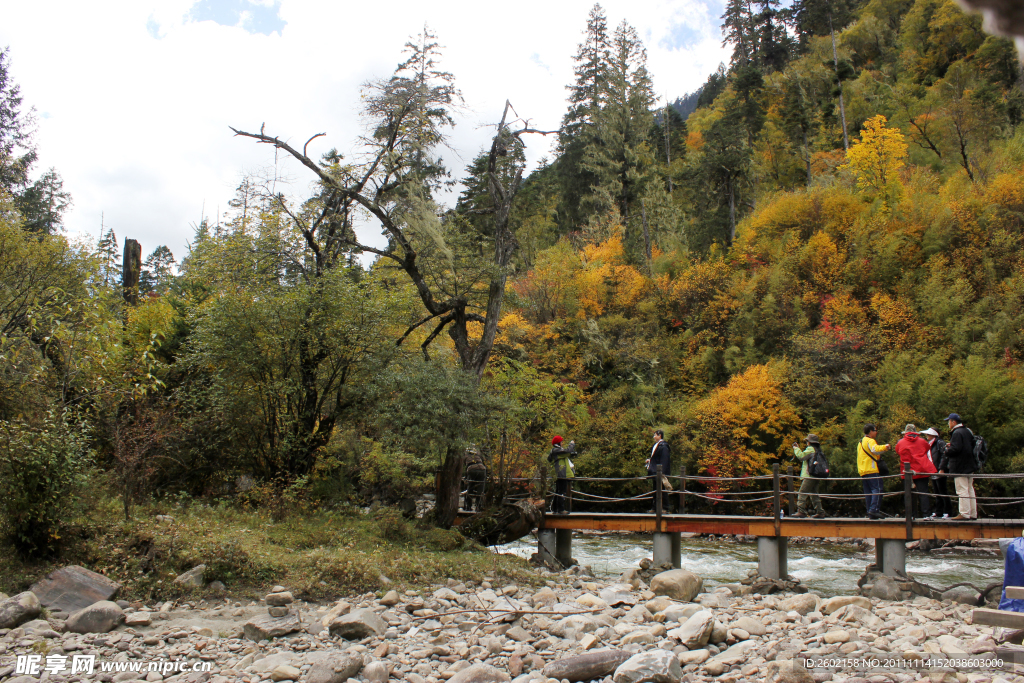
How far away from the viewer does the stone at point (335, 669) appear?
20.5ft

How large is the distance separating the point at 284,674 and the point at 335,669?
0.50m

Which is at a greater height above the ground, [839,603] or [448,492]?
[448,492]

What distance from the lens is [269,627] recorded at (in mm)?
7512

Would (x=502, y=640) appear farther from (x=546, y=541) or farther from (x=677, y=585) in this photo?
(x=546, y=541)

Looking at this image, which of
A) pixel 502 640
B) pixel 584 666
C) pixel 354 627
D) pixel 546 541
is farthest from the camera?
pixel 546 541

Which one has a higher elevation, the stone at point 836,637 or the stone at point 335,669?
the stone at point 335,669

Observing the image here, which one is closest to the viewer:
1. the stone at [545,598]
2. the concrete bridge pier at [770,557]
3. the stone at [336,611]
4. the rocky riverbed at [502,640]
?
the rocky riverbed at [502,640]

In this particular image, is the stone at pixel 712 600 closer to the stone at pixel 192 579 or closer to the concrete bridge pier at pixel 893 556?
the concrete bridge pier at pixel 893 556

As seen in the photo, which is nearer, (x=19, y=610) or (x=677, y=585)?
→ (x=19, y=610)

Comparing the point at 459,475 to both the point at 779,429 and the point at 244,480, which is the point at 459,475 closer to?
the point at 244,480

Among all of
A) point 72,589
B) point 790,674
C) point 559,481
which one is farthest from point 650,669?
point 559,481

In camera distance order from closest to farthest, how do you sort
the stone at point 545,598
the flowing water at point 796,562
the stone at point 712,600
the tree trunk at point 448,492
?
the stone at point 545,598
the stone at point 712,600
the flowing water at point 796,562
the tree trunk at point 448,492

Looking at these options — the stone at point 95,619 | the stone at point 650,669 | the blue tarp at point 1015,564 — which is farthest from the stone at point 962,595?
the stone at point 95,619

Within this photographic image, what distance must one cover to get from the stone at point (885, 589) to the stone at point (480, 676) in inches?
316
